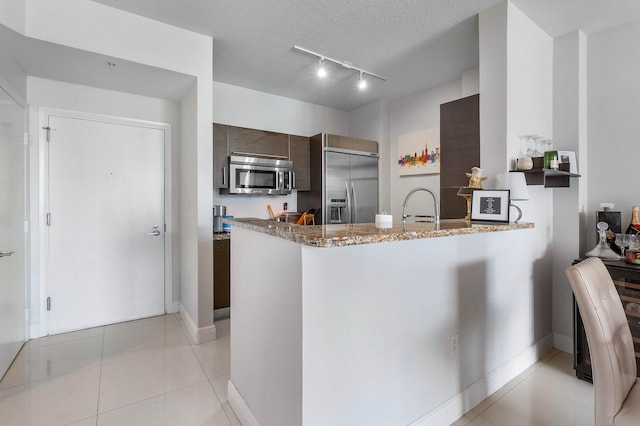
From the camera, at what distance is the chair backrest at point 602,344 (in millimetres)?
1104

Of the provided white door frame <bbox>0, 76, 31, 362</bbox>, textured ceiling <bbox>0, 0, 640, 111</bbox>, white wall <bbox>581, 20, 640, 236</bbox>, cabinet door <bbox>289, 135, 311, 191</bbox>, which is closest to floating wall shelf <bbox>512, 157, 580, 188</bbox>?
white wall <bbox>581, 20, 640, 236</bbox>

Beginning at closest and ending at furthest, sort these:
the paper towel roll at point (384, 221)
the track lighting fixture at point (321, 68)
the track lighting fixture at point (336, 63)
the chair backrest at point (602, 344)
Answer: the chair backrest at point (602, 344) → the paper towel roll at point (384, 221) → the track lighting fixture at point (336, 63) → the track lighting fixture at point (321, 68)

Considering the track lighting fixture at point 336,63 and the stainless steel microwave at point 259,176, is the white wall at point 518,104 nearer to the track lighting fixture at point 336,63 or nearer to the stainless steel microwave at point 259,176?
the track lighting fixture at point 336,63

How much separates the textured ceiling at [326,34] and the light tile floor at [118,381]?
2.40m

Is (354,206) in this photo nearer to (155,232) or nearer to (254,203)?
(254,203)

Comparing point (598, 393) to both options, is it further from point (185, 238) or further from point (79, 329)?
point (79, 329)

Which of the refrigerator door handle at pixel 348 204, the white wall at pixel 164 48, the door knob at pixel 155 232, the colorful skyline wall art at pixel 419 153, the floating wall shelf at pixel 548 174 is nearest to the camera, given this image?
the white wall at pixel 164 48

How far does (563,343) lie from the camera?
101 inches

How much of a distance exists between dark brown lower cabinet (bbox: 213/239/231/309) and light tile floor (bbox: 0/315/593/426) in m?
0.54

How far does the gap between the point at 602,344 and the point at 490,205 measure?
1171mm

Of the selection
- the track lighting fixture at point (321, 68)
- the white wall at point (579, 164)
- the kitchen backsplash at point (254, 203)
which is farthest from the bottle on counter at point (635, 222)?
the kitchen backsplash at point (254, 203)

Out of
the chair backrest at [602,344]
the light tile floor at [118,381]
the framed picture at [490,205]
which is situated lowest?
the light tile floor at [118,381]

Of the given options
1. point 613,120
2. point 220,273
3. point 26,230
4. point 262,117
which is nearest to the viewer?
point 613,120

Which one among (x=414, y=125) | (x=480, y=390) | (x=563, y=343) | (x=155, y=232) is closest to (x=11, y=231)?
(x=155, y=232)
